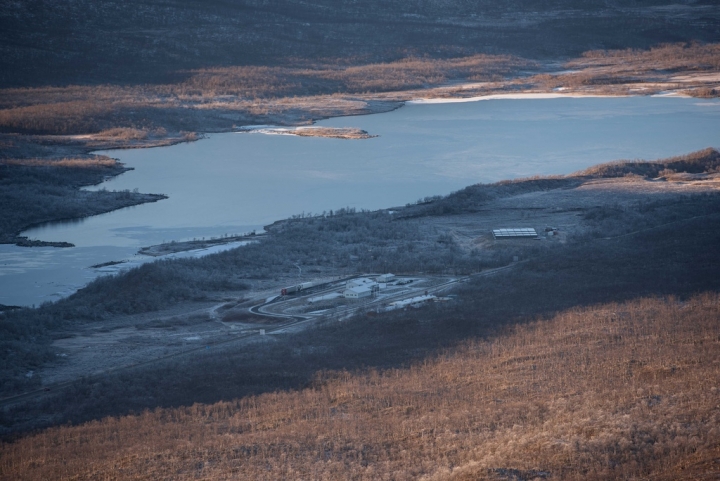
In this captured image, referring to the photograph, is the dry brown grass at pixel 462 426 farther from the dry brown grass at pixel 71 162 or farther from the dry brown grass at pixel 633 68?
the dry brown grass at pixel 633 68

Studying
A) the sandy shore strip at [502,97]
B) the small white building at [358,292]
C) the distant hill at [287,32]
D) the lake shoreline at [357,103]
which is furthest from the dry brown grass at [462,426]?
the distant hill at [287,32]

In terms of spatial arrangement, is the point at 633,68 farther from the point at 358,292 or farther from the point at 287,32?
the point at 358,292

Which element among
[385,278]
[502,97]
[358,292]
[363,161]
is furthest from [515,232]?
[502,97]

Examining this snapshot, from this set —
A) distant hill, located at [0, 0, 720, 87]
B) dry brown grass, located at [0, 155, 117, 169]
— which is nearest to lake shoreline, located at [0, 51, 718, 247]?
dry brown grass, located at [0, 155, 117, 169]

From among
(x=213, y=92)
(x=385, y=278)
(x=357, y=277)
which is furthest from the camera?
(x=213, y=92)

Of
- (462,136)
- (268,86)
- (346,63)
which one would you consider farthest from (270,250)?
(346,63)

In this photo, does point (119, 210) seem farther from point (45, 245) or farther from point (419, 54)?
point (419, 54)
